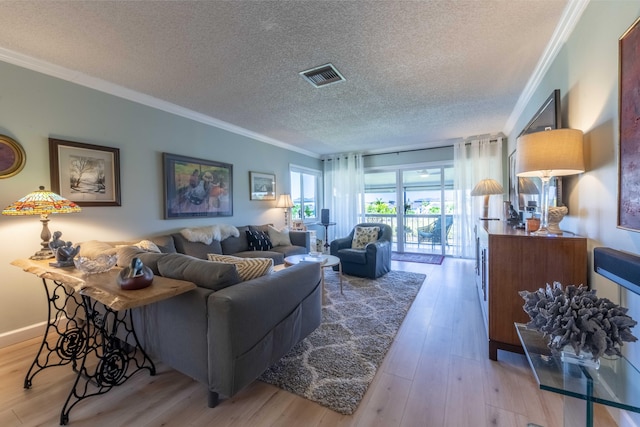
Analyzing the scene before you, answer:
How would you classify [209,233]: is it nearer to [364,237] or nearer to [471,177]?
[364,237]

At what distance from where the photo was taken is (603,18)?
4.79ft

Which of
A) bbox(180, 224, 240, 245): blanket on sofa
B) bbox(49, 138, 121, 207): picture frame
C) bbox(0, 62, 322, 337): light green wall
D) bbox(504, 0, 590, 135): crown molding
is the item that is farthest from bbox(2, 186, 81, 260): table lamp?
bbox(504, 0, 590, 135): crown molding

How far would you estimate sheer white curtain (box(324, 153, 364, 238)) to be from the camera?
6230 millimetres

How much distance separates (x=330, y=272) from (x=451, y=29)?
3.55m

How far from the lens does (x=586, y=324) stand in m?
0.97

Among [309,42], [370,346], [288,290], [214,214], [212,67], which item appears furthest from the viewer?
[214,214]

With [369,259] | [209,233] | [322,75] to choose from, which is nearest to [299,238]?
[369,259]

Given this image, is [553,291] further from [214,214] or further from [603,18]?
[214,214]

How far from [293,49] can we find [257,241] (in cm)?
281

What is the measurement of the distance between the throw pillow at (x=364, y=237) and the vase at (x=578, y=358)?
3.38 m

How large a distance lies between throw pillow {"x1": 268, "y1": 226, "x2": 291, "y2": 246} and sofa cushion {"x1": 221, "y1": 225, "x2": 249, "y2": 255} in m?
0.42

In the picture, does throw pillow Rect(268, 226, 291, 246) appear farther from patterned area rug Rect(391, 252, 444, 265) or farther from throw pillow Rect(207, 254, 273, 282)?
throw pillow Rect(207, 254, 273, 282)

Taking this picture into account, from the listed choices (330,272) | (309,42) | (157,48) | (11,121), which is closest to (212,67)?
(157,48)

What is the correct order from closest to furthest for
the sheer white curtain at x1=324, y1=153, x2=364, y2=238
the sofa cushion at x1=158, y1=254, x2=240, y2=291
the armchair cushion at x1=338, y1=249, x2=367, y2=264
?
the sofa cushion at x1=158, y1=254, x2=240, y2=291 < the armchair cushion at x1=338, y1=249, x2=367, y2=264 < the sheer white curtain at x1=324, y1=153, x2=364, y2=238
